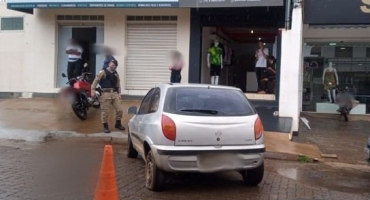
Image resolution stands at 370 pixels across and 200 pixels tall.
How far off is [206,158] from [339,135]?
25.5 ft

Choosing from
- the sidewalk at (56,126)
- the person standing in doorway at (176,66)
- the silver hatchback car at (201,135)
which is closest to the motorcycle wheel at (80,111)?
the sidewalk at (56,126)

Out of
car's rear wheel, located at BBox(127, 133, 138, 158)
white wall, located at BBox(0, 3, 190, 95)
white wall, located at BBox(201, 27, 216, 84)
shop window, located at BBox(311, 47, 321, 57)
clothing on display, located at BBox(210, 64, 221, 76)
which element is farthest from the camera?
shop window, located at BBox(311, 47, 321, 57)

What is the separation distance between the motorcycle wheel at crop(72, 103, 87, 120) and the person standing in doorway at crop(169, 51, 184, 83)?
3.47m

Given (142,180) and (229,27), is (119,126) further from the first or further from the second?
(229,27)

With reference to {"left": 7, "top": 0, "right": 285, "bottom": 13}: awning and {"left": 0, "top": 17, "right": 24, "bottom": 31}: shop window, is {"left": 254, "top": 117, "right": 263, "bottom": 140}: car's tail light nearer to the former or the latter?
{"left": 7, "top": 0, "right": 285, "bottom": 13}: awning

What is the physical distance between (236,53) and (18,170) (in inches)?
543

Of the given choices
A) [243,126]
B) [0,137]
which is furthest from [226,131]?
[0,137]

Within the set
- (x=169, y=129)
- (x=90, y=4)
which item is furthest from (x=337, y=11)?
(x=169, y=129)

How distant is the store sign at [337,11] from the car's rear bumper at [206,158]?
880cm

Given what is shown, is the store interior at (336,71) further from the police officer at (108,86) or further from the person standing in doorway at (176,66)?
the police officer at (108,86)

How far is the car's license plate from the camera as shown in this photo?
20.5ft

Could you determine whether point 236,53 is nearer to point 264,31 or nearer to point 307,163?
point 264,31

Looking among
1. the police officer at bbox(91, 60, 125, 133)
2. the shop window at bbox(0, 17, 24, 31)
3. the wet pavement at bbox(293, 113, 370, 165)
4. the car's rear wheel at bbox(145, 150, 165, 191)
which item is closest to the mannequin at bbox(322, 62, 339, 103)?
the wet pavement at bbox(293, 113, 370, 165)

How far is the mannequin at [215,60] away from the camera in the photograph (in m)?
16.3
